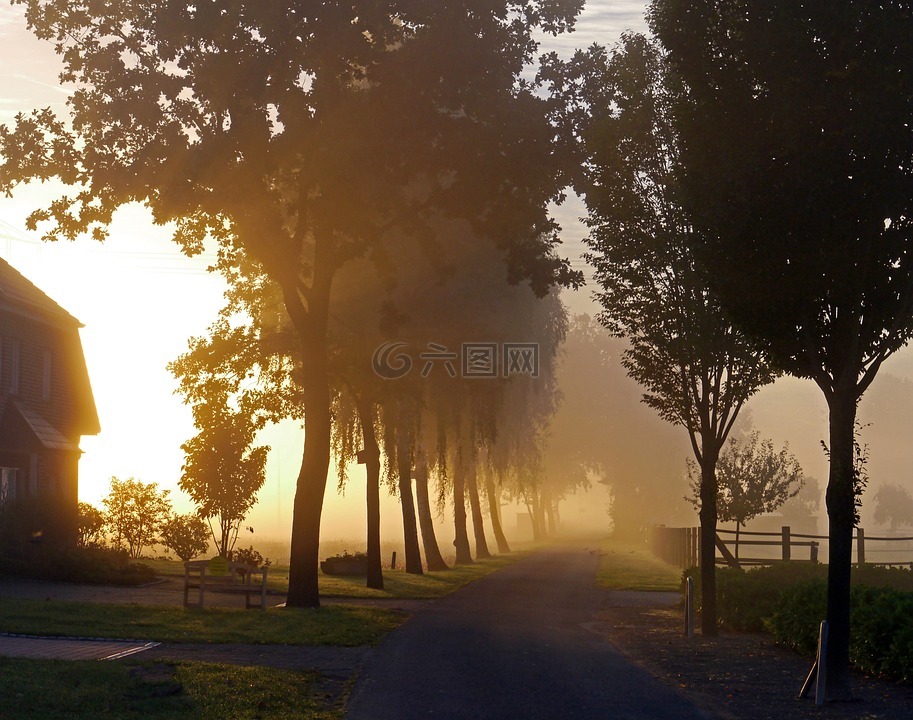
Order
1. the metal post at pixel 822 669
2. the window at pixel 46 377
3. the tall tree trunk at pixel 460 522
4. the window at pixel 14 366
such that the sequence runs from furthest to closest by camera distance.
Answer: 1. the tall tree trunk at pixel 460 522
2. the window at pixel 46 377
3. the window at pixel 14 366
4. the metal post at pixel 822 669

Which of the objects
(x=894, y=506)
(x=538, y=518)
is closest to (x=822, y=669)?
(x=538, y=518)

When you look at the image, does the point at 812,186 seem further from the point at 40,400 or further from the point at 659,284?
the point at 40,400

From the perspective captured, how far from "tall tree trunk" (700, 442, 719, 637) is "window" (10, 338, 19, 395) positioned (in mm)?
23700

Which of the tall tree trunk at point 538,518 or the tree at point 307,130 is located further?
the tall tree trunk at point 538,518

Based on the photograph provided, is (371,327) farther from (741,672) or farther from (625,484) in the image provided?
(625,484)


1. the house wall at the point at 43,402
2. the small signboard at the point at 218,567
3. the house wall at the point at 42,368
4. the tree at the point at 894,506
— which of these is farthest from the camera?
the tree at the point at 894,506

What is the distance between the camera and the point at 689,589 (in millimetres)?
→ 19062

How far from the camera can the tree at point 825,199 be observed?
12.4m

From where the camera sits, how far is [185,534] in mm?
36500

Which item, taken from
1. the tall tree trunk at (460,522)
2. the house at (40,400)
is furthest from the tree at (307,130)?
the tall tree trunk at (460,522)

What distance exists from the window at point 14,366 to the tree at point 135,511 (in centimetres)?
444

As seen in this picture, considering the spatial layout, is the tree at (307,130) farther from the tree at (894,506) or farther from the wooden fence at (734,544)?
the tree at (894,506)

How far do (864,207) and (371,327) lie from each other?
19359 millimetres

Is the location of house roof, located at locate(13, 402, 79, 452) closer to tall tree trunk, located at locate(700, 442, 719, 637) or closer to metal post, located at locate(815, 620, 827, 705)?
tall tree trunk, located at locate(700, 442, 719, 637)
